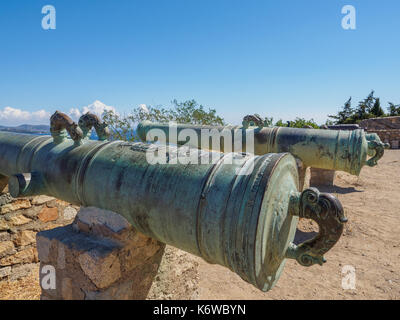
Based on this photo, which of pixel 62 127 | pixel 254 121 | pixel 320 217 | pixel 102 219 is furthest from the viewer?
pixel 254 121

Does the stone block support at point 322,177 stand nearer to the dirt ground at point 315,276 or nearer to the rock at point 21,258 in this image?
the dirt ground at point 315,276

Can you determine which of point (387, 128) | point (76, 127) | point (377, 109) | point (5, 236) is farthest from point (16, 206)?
point (377, 109)

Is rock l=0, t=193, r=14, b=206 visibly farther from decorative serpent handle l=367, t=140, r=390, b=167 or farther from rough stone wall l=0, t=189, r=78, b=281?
decorative serpent handle l=367, t=140, r=390, b=167

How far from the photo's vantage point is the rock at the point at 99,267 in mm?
1680

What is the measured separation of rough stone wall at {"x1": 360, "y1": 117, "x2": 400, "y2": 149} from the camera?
15.9m

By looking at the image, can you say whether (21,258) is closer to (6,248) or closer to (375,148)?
(6,248)

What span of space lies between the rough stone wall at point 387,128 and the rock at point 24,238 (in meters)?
17.8

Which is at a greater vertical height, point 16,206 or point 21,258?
point 16,206

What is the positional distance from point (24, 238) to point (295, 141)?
4047 millimetres

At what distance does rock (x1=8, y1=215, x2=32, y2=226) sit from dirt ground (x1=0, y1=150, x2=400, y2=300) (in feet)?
2.30

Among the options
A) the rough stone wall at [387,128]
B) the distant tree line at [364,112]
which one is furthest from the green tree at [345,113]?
the rough stone wall at [387,128]

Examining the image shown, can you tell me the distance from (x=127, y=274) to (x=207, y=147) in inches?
134

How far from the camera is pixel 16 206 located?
326cm

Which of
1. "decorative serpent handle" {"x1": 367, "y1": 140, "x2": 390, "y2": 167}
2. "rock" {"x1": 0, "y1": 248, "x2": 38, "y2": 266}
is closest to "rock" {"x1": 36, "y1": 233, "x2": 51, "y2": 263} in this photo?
"rock" {"x1": 0, "y1": 248, "x2": 38, "y2": 266}
